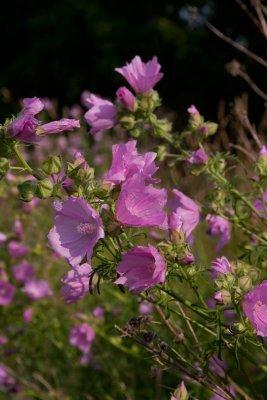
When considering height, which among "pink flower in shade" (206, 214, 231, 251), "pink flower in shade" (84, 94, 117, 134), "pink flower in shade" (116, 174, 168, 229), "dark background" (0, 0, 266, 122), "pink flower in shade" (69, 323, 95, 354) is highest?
"pink flower in shade" (116, 174, 168, 229)

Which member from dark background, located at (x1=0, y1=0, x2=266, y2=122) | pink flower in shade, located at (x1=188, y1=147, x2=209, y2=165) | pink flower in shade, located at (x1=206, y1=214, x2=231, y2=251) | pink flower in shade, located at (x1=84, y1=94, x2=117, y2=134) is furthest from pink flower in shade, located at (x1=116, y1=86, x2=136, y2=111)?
dark background, located at (x1=0, y1=0, x2=266, y2=122)

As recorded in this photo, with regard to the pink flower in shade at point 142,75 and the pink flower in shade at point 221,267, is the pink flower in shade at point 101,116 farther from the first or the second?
the pink flower in shade at point 221,267

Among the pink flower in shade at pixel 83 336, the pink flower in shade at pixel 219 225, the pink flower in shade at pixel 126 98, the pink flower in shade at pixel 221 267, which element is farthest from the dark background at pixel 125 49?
the pink flower in shade at pixel 221 267

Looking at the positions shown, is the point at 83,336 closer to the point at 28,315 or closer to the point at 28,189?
the point at 28,315

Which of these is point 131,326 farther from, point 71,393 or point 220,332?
point 71,393

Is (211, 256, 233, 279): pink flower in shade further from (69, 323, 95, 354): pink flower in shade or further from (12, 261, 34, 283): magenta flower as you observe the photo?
(12, 261, 34, 283): magenta flower

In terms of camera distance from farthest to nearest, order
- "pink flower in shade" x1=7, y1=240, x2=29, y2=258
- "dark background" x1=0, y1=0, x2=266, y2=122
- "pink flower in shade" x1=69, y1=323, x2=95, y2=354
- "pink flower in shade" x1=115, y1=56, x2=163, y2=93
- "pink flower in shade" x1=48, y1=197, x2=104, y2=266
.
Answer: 1. "dark background" x1=0, y1=0, x2=266, y2=122
2. "pink flower in shade" x1=7, y1=240, x2=29, y2=258
3. "pink flower in shade" x1=69, y1=323, x2=95, y2=354
4. "pink flower in shade" x1=115, y1=56, x2=163, y2=93
5. "pink flower in shade" x1=48, y1=197, x2=104, y2=266

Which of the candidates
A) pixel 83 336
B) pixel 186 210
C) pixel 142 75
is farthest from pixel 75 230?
pixel 83 336

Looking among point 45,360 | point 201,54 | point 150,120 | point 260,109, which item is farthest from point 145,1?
point 150,120

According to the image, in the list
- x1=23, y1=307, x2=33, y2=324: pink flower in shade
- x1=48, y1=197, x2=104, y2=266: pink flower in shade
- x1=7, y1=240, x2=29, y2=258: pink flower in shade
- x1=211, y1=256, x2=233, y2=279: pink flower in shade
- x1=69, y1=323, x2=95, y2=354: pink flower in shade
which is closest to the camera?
x1=48, y1=197, x2=104, y2=266: pink flower in shade
